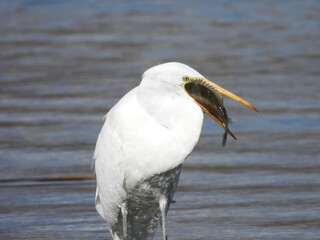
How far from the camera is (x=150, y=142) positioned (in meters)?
4.95

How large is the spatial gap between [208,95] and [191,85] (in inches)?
4.7

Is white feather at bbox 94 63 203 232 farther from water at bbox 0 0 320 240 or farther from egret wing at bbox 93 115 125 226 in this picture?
water at bbox 0 0 320 240

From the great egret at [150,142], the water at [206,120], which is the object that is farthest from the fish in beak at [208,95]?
the water at [206,120]

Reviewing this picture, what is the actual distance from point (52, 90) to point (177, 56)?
2389mm

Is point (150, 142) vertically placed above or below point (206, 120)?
above

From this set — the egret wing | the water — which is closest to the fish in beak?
the egret wing

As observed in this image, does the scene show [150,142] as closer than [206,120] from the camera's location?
Yes

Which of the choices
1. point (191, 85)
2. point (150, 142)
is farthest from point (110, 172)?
point (191, 85)

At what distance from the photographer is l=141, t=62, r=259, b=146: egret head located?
15.8ft

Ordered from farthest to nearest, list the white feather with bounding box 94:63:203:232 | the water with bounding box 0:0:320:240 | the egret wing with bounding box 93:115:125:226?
the water with bounding box 0:0:320:240
the egret wing with bounding box 93:115:125:226
the white feather with bounding box 94:63:203:232

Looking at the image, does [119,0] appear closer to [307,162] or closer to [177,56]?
[177,56]

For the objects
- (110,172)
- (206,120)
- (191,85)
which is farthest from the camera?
(206,120)

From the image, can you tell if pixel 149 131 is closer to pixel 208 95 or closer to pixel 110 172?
pixel 208 95

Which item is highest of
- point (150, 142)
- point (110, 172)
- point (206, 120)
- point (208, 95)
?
point (208, 95)
